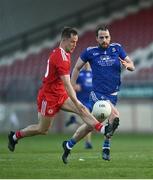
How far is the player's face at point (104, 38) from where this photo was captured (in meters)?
12.9

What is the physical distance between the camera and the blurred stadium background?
2753cm

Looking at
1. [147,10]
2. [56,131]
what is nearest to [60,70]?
[56,131]

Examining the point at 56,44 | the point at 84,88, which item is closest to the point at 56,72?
the point at 84,88

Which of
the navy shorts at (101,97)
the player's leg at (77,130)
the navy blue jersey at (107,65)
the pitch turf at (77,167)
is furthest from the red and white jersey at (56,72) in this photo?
the pitch turf at (77,167)

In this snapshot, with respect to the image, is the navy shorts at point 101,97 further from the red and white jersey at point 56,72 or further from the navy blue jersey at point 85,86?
the navy blue jersey at point 85,86

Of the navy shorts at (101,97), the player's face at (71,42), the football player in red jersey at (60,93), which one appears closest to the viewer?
the football player in red jersey at (60,93)

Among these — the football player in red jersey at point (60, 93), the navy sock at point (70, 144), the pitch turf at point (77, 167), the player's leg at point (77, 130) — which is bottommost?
the pitch turf at point (77, 167)

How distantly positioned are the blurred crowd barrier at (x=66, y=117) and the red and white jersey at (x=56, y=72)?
47.3ft

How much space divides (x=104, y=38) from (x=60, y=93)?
1219 mm

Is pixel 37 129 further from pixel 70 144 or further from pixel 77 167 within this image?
pixel 77 167

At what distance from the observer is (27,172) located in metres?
10.8

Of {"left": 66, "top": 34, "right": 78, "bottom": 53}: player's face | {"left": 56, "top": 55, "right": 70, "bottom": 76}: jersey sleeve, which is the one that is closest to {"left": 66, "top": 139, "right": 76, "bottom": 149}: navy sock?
{"left": 56, "top": 55, "right": 70, "bottom": 76}: jersey sleeve

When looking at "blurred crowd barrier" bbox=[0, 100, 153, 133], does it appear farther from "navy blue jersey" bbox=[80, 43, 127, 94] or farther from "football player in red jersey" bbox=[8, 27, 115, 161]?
"navy blue jersey" bbox=[80, 43, 127, 94]

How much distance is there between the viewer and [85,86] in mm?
18750
